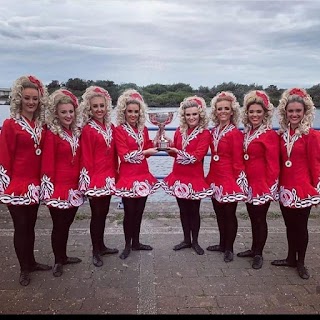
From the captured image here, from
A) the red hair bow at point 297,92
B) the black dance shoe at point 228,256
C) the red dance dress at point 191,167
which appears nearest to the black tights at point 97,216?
the red dance dress at point 191,167

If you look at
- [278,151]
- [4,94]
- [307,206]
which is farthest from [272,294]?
[4,94]

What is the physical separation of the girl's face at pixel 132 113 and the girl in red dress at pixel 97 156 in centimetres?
19

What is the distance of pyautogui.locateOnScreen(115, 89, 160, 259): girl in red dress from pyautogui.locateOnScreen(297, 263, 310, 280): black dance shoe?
163 cm

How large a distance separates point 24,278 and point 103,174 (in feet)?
3.92

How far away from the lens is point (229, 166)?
381 centimetres

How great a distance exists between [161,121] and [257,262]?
174cm

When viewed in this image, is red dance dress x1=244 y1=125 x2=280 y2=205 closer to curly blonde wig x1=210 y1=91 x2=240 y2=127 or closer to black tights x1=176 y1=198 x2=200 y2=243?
curly blonde wig x1=210 y1=91 x2=240 y2=127

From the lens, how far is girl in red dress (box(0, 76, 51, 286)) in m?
3.29

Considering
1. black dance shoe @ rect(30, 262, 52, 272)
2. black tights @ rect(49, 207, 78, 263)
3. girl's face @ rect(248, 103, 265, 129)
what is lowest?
black dance shoe @ rect(30, 262, 52, 272)

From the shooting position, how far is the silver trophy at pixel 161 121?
385cm

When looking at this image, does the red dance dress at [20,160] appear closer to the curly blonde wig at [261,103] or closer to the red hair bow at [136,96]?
the red hair bow at [136,96]

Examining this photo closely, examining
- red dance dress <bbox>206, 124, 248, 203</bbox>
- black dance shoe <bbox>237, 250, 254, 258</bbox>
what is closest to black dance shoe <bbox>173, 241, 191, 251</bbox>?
black dance shoe <bbox>237, 250, 254, 258</bbox>

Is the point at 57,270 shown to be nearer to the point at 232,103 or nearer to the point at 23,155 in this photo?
the point at 23,155

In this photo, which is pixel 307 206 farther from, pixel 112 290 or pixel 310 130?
pixel 112 290
